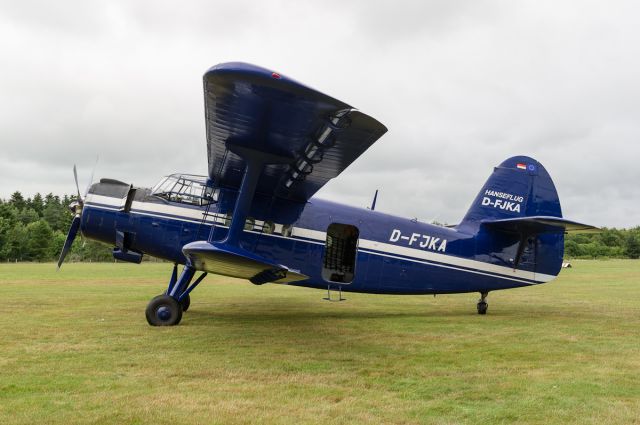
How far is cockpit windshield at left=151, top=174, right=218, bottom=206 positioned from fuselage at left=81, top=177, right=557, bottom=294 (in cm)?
10

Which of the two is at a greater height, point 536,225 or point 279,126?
point 279,126

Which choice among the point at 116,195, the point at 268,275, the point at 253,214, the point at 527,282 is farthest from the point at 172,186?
the point at 527,282

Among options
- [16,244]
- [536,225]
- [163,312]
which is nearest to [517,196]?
[536,225]

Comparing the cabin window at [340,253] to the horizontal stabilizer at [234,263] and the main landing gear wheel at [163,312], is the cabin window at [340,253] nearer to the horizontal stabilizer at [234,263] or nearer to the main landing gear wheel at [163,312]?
the horizontal stabilizer at [234,263]

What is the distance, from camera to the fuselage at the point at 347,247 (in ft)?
27.2

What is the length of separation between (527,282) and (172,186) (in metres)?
7.52

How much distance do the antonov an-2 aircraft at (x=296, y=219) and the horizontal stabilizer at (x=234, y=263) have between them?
0.02 meters

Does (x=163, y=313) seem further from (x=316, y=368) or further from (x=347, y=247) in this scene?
(x=347, y=247)

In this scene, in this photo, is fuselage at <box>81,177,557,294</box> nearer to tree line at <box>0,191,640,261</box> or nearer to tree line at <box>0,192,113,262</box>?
tree line at <box>0,191,640,261</box>

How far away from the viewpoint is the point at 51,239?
64.6 meters

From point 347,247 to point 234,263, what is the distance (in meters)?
3.65

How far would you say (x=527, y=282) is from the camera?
32.8 ft

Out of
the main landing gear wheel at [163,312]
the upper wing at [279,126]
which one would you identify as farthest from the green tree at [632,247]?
the main landing gear wheel at [163,312]

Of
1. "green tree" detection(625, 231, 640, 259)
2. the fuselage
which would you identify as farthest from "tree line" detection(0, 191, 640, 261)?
the fuselage
